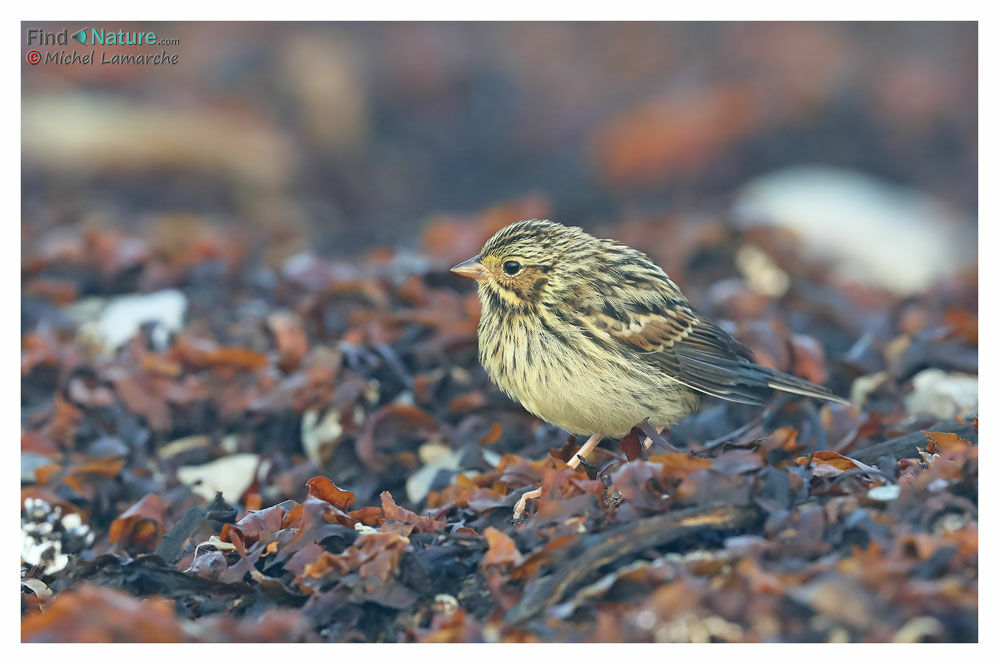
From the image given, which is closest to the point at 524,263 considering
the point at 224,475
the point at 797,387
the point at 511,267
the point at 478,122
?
the point at 511,267

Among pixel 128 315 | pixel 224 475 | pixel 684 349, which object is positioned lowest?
pixel 224 475

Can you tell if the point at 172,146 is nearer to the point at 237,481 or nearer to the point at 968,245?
the point at 237,481

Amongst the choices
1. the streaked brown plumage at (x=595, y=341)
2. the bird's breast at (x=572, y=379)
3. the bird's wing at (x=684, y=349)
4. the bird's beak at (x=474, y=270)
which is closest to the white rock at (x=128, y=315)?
the bird's beak at (x=474, y=270)

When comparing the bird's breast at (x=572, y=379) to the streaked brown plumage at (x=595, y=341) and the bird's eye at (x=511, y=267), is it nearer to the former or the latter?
the streaked brown plumage at (x=595, y=341)

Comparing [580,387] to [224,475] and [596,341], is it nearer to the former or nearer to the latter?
[596,341]

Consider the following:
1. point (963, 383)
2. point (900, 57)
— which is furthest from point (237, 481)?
point (900, 57)

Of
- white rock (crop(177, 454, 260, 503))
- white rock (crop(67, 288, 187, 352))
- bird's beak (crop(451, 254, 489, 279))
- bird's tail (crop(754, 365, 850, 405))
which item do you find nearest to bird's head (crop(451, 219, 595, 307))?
bird's beak (crop(451, 254, 489, 279))

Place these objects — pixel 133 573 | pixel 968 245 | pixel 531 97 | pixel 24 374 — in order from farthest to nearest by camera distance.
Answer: pixel 531 97
pixel 968 245
pixel 24 374
pixel 133 573

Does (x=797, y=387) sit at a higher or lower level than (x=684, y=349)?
lower
